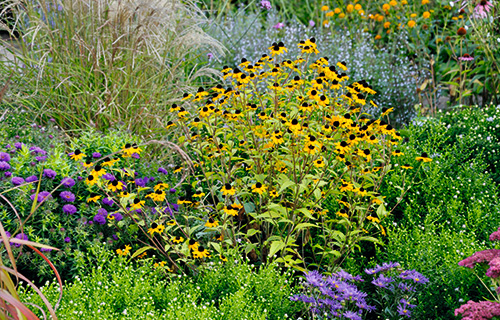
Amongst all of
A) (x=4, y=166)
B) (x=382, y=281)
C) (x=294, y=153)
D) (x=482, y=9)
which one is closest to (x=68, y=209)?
(x=4, y=166)

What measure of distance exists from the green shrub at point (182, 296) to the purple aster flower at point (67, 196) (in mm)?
481

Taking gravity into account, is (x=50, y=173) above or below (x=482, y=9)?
below

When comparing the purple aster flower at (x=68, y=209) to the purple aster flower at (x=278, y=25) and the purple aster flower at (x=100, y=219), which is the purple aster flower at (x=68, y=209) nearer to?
the purple aster flower at (x=100, y=219)

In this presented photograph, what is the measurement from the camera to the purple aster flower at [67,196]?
3.03m

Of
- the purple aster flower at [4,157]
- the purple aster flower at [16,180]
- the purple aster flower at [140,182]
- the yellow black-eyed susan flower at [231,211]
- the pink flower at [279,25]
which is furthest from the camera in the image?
the pink flower at [279,25]

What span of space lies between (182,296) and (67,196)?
1.00m

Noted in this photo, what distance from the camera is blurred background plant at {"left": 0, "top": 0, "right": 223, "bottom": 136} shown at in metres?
4.02

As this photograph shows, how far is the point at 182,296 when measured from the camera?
2.56 m

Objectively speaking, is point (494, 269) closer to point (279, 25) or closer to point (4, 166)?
point (4, 166)

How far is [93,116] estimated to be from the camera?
417 centimetres

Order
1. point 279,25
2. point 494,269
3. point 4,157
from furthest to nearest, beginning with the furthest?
point 279,25, point 4,157, point 494,269

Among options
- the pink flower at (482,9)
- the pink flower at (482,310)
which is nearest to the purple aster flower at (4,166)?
the pink flower at (482,310)

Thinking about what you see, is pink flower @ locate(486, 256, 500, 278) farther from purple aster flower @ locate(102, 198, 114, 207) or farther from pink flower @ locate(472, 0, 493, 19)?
pink flower @ locate(472, 0, 493, 19)

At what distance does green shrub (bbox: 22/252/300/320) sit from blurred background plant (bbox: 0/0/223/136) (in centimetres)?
169
